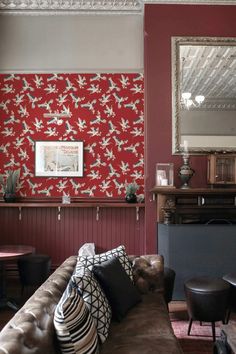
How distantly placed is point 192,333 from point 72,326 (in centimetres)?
190

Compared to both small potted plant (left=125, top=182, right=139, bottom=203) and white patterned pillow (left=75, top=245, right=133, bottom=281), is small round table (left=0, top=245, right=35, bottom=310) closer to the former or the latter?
white patterned pillow (left=75, top=245, right=133, bottom=281)

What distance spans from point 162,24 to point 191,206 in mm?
2202

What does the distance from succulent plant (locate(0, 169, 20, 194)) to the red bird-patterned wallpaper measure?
92mm

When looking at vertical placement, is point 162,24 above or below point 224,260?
above

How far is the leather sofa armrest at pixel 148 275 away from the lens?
279cm

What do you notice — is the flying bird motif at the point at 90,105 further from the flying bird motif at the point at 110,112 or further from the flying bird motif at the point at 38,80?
the flying bird motif at the point at 38,80

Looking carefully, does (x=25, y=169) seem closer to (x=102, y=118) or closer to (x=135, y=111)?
(x=102, y=118)

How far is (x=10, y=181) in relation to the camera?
460 cm

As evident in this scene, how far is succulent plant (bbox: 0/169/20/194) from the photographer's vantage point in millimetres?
4605

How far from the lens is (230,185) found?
4.31 meters

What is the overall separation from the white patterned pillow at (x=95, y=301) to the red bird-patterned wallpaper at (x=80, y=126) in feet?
8.94

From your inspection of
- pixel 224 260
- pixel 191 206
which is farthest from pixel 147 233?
pixel 224 260

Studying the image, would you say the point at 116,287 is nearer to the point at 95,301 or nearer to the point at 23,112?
the point at 95,301

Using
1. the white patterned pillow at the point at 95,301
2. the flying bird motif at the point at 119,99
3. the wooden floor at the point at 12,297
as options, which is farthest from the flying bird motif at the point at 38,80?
the white patterned pillow at the point at 95,301
